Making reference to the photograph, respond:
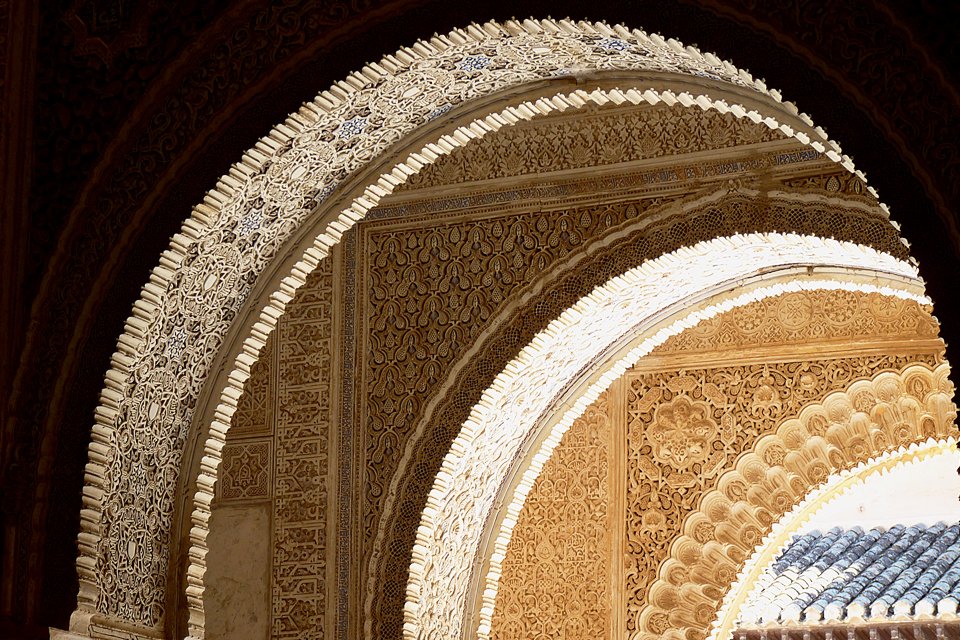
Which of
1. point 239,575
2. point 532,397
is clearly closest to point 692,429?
point 532,397

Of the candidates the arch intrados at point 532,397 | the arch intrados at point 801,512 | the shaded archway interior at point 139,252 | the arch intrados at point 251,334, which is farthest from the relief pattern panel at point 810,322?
the shaded archway interior at point 139,252

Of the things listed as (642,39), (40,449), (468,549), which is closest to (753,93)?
(642,39)

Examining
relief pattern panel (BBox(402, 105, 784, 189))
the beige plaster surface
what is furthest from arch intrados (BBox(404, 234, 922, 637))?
the beige plaster surface

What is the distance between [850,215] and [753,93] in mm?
1617

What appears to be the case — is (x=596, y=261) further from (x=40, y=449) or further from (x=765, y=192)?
(x=40, y=449)

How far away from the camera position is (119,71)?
3094mm

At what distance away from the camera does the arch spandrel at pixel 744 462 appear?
21.1ft

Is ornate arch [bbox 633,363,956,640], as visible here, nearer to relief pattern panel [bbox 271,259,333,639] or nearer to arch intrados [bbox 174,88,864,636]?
relief pattern panel [bbox 271,259,333,639]

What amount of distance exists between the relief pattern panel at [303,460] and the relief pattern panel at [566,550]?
4.09 feet

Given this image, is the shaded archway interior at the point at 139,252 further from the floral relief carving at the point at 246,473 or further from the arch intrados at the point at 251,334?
the floral relief carving at the point at 246,473

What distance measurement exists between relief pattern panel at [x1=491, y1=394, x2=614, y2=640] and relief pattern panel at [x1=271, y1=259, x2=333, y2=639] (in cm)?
125

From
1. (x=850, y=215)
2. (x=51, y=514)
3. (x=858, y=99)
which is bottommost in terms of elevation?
(x=51, y=514)

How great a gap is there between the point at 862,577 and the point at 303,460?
6081mm

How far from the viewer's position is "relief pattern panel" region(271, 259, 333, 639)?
5.79 meters
